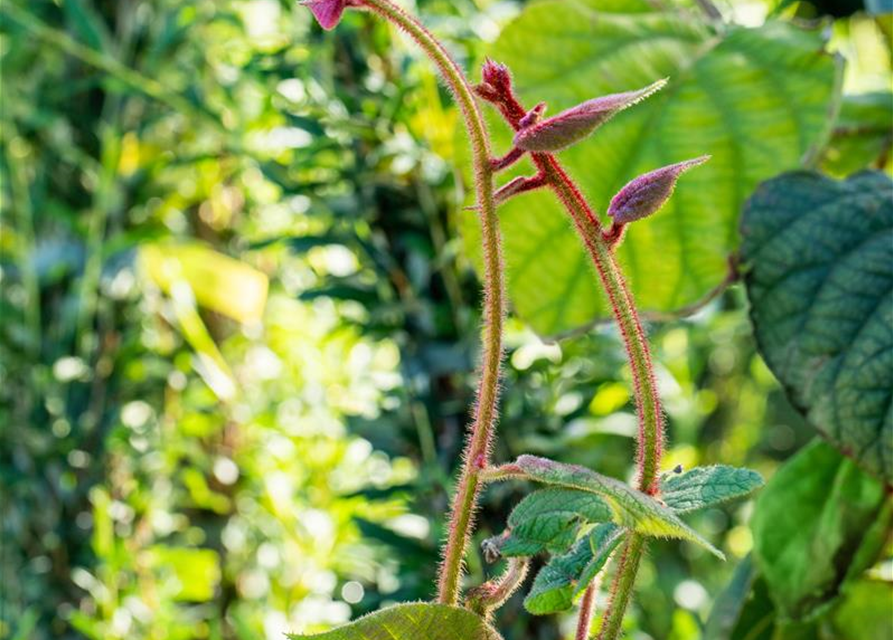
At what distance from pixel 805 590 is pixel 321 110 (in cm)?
38

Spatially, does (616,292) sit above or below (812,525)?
above

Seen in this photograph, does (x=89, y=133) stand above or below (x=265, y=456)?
above

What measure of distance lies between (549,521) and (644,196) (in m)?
0.08

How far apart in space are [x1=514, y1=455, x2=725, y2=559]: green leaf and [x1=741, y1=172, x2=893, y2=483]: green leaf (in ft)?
0.82

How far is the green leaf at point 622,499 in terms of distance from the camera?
28cm

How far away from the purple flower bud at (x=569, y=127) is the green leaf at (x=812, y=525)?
392 millimetres

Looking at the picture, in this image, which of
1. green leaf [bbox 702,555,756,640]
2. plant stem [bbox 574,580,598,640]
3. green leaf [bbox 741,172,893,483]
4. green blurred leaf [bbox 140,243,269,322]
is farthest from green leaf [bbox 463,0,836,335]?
green blurred leaf [bbox 140,243,269,322]

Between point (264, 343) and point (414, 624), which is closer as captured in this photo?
point (414, 624)

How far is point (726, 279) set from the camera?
24.7 inches

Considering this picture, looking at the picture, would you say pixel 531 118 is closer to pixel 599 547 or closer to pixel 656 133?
pixel 599 547

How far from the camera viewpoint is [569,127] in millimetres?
289

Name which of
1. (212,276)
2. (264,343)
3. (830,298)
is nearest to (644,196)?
(830,298)

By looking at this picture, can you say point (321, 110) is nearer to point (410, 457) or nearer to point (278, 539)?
point (410, 457)

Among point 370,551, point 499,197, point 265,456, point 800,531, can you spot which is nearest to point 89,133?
point 265,456
